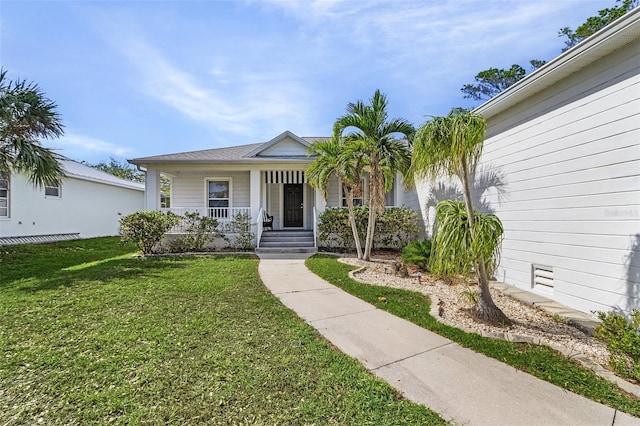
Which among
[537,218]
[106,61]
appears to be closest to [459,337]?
[537,218]

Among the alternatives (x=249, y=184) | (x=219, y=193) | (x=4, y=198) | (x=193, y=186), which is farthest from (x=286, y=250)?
(x=4, y=198)

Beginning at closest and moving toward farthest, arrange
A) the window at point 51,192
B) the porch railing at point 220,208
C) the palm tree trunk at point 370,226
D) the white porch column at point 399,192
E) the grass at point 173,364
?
1. the grass at point 173,364
2. the palm tree trunk at point 370,226
3. the porch railing at point 220,208
4. the white porch column at point 399,192
5. the window at point 51,192

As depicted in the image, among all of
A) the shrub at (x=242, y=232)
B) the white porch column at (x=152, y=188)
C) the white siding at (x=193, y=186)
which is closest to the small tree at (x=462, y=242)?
the shrub at (x=242, y=232)

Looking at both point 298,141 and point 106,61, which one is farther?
point 298,141

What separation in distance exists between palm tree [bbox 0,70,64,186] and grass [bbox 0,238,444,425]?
4629mm

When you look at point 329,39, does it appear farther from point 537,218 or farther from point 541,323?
point 541,323

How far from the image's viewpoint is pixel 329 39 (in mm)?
7422

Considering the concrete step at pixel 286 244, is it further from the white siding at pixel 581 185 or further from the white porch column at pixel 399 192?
the white siding at pixel 581 185

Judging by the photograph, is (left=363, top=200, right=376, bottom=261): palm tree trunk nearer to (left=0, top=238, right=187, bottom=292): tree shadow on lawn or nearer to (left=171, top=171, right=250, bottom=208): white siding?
(left=0, top=238, right=187, bottom=292): tree shadow on lawn

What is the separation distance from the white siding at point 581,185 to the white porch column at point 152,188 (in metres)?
11.0

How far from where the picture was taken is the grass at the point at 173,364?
2.08 m

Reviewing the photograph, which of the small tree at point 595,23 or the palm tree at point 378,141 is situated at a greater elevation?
the small tree at point 595,23

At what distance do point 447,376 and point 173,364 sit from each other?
2662mm

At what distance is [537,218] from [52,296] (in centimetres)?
869
